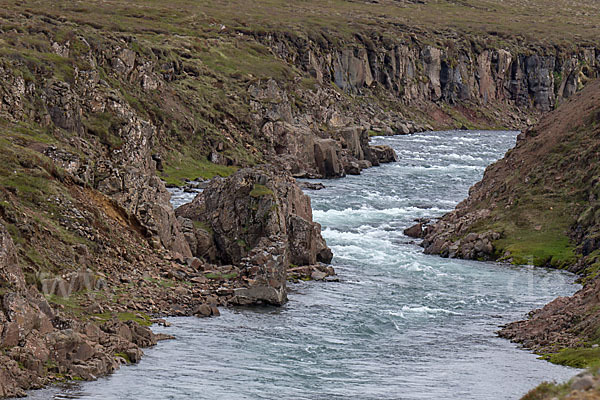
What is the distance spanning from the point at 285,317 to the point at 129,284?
24.1ft

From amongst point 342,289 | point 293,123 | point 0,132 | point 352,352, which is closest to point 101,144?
point 0,132

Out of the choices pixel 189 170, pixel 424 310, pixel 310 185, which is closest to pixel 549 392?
pixel 424 310

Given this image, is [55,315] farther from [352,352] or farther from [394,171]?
[394,171]

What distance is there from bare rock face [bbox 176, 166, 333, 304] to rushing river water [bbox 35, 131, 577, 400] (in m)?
2.73

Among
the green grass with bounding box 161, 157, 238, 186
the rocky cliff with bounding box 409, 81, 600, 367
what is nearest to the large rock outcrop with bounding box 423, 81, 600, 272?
the rocky cliff with bounding box 409, 81, 600, 367

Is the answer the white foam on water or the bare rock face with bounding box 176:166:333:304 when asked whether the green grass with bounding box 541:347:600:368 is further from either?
the bare rock face with bounding box 176:166:333:304

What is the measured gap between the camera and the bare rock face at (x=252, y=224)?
50431 mm

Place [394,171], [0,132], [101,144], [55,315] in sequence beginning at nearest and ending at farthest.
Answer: [55,315] < [0,132] < [101,144] < [394,171]

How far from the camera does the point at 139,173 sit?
5044 cm

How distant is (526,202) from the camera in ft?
219

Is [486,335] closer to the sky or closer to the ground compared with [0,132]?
closer to the ground

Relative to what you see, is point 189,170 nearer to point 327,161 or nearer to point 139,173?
point 327,161

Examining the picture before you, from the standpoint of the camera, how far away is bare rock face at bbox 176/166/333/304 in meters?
50.4

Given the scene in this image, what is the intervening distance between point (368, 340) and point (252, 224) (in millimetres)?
13737
